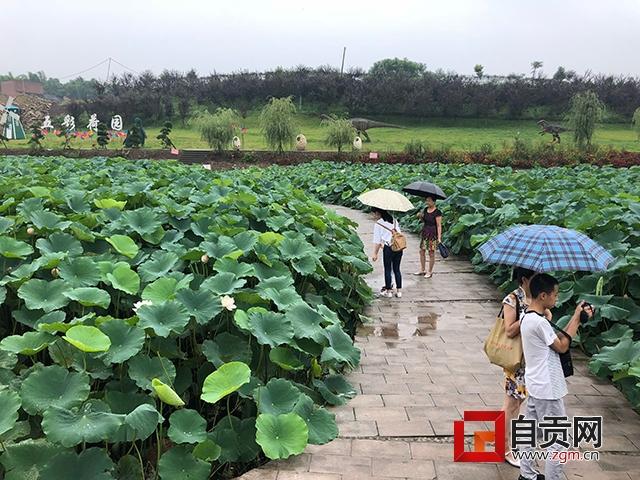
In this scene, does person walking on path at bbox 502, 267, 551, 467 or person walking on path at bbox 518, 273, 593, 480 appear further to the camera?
person walking on path at bbox 502, 267, 551, 467

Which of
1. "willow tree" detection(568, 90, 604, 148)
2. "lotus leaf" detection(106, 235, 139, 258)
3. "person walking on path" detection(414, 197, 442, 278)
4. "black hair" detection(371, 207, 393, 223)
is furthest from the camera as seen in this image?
"willow tree" detection(568, 90, 604, 148)

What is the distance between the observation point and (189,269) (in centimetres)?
392

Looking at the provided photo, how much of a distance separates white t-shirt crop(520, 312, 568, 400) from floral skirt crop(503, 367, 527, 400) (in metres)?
0.21

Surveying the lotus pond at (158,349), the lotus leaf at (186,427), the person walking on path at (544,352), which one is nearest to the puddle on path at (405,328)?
the lotus pond at (158,349)

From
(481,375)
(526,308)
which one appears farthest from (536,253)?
(481,375)

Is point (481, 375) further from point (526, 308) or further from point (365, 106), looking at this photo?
point (365, 106)

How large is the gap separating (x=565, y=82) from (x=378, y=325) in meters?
41.7

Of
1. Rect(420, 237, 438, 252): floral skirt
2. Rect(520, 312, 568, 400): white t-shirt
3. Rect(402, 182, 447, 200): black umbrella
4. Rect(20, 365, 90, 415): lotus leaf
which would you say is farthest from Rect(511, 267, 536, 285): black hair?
Rect(420, 237, 438, 252): floral skirt

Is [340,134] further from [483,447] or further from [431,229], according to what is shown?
[483,447]

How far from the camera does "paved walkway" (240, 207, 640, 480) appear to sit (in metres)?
2.54

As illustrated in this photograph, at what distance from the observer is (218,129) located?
23.5 meters

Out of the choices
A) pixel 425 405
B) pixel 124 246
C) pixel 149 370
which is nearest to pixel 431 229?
pixel 425 405

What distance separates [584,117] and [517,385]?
25406 mm

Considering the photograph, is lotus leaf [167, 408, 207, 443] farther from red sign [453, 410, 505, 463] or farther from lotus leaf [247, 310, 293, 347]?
red sign [453, 410, 505, 463]
